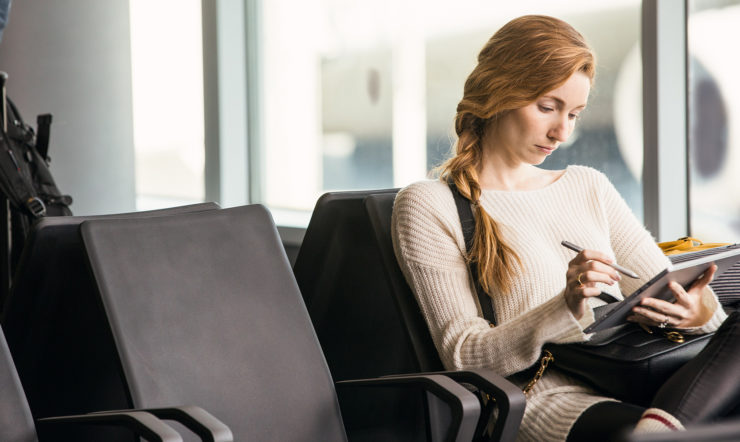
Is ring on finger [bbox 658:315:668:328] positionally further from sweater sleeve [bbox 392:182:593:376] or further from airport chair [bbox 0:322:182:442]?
airport chair [bbox 0:322:182:442]

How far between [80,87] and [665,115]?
9.74 ft

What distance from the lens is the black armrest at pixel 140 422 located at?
46.9 inches

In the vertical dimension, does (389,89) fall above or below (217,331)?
above

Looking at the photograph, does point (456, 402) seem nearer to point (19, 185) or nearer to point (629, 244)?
point (629, 244)

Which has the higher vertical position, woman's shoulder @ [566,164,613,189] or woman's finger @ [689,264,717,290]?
woman's shoulder @ [566,164,613,189]

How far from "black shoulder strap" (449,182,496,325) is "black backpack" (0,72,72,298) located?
1804mm

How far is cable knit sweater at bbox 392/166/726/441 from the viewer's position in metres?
1.52

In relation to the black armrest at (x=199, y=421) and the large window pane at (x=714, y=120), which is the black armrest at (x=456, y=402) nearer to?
the black armrest at (x=199, y=421)

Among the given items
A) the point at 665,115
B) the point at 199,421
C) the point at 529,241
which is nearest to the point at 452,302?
the point at 529,241

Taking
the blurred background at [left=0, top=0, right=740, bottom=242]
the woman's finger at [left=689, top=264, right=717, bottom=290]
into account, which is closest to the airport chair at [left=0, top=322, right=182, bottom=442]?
the woman's finger at [left=689, top=264, right=717, bottom=290]

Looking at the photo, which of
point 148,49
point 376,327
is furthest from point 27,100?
point 376,327

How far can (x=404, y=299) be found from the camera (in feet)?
5.72

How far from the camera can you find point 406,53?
3.73m

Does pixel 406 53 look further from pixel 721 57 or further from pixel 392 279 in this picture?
pixel 392 279
